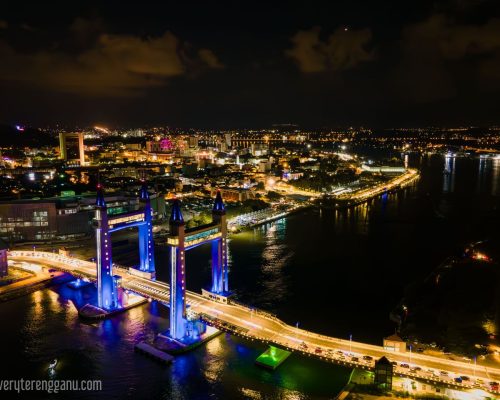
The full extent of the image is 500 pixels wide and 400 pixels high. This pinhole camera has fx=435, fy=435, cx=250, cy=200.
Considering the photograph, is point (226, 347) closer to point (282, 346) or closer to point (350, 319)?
point (282, 346)

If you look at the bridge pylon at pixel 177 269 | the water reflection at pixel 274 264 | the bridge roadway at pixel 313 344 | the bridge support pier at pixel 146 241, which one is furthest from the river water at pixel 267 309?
the bridge support pier at pixel 146 241

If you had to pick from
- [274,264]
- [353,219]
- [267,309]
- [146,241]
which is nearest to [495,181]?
[353,219]

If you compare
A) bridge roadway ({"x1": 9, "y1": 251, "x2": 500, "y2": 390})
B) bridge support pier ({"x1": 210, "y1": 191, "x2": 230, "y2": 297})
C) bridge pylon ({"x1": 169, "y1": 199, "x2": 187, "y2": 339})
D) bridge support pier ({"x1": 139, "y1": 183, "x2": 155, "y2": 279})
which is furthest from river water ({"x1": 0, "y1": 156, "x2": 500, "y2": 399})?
bridge support pier ({"x1": 139, "y1": 183, "x2": 155, "y2": 279})

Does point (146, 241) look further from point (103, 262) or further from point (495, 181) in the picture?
point (495, 181)

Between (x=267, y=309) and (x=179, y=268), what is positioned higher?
(x=179, y=268)

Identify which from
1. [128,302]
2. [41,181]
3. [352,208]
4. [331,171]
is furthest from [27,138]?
[128,302]

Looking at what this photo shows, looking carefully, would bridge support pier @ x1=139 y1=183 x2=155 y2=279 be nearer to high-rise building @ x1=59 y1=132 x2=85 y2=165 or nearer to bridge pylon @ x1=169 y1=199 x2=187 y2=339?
bridge pylon @ x1=169 y1=199 x2=187 y2=339
